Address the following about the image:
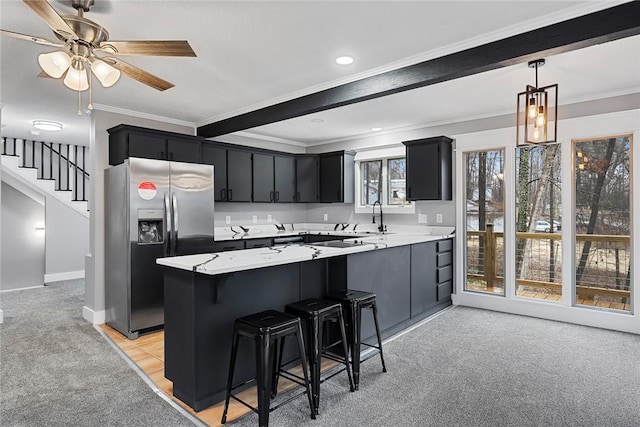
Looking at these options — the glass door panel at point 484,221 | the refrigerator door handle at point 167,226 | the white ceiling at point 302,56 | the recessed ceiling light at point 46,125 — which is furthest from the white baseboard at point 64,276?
the glass door panel at point 484,221

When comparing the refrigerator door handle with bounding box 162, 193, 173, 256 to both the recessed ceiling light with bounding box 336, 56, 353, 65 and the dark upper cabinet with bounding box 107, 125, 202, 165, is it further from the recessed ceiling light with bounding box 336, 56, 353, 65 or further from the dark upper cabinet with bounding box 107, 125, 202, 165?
the recessed ceiling light with bounding box 336, 56, 353, 65

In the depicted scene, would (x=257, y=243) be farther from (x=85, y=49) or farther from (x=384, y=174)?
(x=85, y=49)

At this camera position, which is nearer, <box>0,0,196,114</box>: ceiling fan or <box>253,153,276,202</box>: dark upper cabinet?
<box>0,0,196,114</box>: ceiling fan

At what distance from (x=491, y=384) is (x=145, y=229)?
11.3 ft

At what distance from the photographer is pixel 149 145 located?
14.2ft

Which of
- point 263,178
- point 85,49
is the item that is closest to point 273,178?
point 263,178

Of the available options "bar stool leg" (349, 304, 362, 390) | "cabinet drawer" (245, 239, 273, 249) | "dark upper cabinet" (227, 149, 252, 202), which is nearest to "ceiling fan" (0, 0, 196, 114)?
"bar stool leg" (349, 304, 362, 390)

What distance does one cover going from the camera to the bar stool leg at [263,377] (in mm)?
2064

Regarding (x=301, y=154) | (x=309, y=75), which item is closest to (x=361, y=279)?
(x=309, y=75)

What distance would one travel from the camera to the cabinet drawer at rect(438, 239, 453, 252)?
184 inches

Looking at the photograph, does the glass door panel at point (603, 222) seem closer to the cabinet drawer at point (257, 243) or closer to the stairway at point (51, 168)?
the cabinet drawer at point (257, 243)

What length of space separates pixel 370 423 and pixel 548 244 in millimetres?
3534

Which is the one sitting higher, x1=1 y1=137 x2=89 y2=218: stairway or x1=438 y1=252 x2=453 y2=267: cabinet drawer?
x1=1 y1=137 x2=89 y2=218: stairway

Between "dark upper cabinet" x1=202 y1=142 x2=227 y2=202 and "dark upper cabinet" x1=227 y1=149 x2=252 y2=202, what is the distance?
0.23 feet
